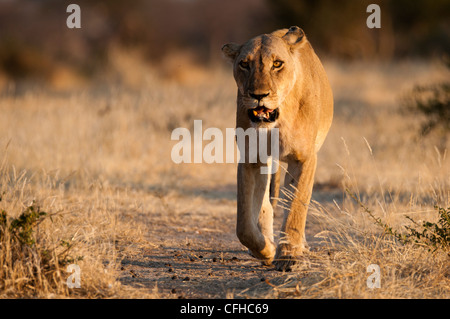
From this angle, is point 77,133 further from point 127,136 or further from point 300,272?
point 300,272

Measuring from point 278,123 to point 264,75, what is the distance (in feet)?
1.38

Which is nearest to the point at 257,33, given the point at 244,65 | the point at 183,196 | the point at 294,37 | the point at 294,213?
the point at 183,196

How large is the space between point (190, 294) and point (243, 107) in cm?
145

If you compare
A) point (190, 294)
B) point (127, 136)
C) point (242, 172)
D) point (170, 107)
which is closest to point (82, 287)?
point (190, 294)

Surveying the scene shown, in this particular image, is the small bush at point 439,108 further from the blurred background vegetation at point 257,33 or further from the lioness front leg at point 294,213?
the blurred background vegetation at point 257,33

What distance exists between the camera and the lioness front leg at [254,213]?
15.6 ft

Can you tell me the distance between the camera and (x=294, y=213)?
485 centimetres

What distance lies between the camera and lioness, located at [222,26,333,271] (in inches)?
181

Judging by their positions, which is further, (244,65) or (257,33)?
(257,33)

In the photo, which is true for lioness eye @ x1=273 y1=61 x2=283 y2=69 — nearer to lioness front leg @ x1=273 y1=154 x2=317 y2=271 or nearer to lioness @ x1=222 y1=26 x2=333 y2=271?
lioness @ x1=222 y1=26 x2=333 y2=271

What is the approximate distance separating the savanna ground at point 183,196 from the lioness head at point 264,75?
0.85 meters

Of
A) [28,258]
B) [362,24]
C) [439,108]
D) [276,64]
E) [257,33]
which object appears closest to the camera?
[28,258]

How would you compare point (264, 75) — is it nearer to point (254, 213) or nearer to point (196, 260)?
point (254, 213)

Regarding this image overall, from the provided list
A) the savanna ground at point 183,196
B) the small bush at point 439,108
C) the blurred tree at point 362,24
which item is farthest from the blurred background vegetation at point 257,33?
the small bush at point 439,108
